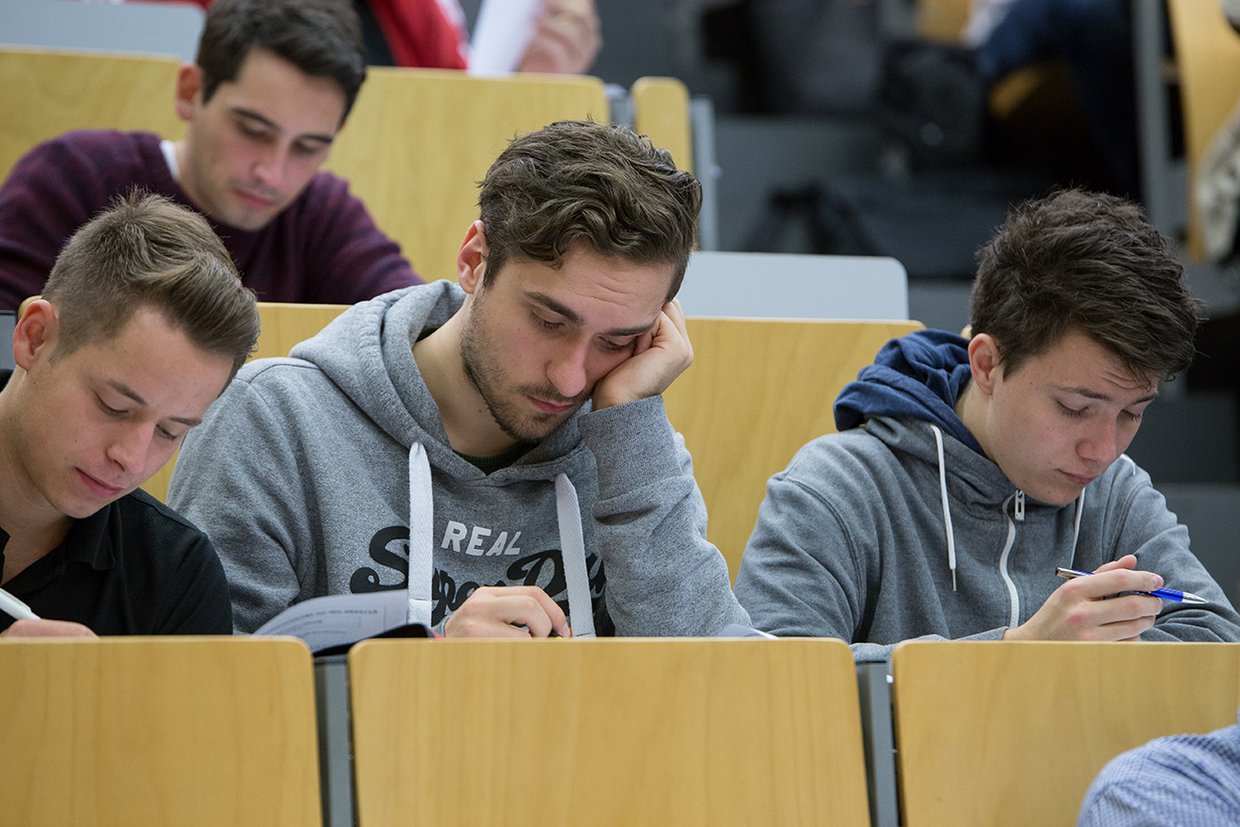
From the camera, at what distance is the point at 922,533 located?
6.49ft

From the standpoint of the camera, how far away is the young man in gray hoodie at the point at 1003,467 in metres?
1.85

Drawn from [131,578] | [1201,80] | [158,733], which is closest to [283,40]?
[131,578]

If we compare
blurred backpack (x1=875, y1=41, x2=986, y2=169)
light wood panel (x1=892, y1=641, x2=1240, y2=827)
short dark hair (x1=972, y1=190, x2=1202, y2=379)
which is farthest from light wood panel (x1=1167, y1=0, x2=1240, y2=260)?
light wood panel (x1=892, y1=641, x2=1240, y2=827)

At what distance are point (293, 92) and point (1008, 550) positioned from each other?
4.33ft

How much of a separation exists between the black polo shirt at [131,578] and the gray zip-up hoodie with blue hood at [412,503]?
0.11 metres

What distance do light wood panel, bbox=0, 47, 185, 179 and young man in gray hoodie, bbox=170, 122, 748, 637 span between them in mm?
1177

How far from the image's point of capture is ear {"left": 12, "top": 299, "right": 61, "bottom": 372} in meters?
1.50

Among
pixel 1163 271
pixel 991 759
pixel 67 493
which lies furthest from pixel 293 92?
pixel 991 759

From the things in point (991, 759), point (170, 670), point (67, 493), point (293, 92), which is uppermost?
point (293, 92)

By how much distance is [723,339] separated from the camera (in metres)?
2.24

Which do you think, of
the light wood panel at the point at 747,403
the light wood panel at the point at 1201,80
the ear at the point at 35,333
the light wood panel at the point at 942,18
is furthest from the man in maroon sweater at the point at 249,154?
the light wood panel at the point at 942,18

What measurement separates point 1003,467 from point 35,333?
3.81 ft

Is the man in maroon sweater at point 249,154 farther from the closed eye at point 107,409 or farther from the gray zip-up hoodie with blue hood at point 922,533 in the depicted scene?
the closed eye at point 107,409

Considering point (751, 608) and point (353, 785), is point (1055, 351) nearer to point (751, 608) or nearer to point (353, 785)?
point (751, 608)
